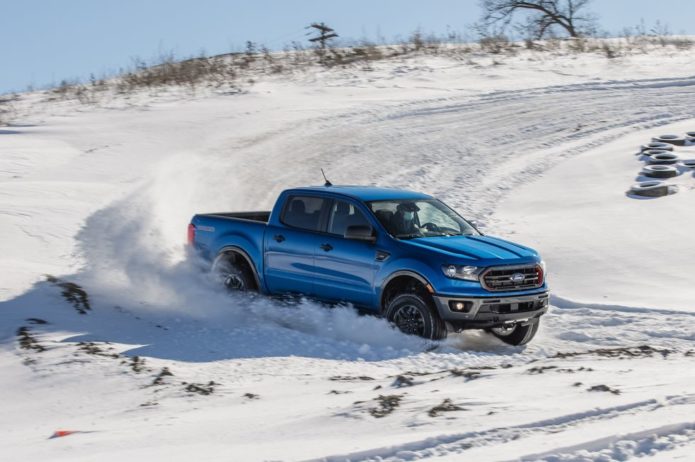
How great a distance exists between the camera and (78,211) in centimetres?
1661

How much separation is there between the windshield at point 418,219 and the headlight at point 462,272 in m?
0.87

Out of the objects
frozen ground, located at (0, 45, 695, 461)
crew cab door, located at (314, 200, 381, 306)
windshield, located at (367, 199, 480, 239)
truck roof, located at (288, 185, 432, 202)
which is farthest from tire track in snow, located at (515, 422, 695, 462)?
truck roof, located at (288, 185, 432, 202)

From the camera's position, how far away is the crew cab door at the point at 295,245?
35.7 feet

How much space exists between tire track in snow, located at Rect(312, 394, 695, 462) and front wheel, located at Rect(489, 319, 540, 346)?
349 centimetres

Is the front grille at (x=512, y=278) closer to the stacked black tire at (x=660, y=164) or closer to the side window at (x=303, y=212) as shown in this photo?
the side window at (x=303, y=212)

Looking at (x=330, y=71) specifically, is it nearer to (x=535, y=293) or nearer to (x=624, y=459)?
(x=535, y=293)

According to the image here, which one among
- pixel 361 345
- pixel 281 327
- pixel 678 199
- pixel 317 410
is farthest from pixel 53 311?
pixel 678 199

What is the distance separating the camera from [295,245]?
11.1m

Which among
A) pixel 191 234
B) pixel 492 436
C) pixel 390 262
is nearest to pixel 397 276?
pixel 390 262

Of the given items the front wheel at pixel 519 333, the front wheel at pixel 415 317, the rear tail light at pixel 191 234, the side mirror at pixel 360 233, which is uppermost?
the side mirror at pixel 360 233

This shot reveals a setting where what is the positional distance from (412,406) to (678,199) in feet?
38.0

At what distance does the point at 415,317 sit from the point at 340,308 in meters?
0.96

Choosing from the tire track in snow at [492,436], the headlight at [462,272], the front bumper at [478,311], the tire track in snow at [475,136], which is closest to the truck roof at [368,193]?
the headlight at [462,272]

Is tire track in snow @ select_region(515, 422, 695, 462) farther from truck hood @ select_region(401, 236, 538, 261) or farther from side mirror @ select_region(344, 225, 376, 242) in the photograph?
side mirror @ select_region(344, 225, 376, 242)
